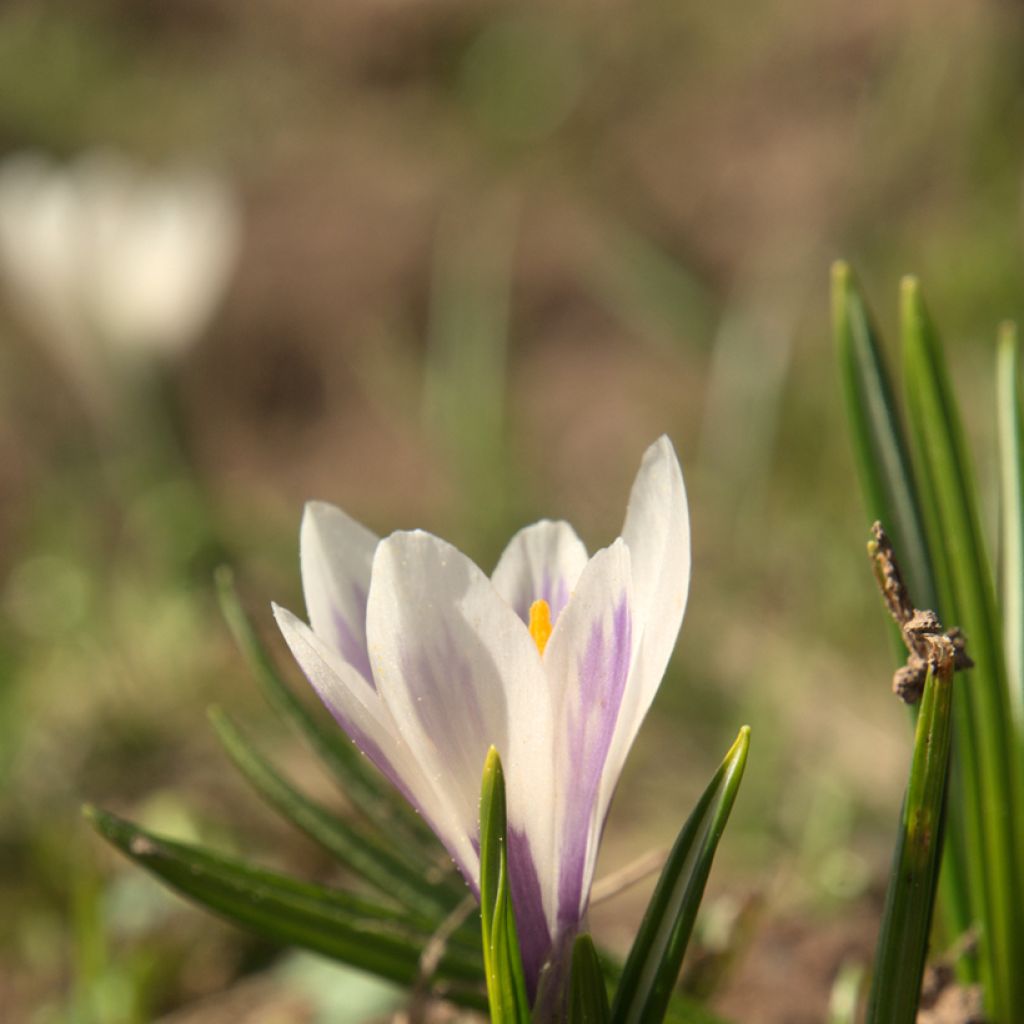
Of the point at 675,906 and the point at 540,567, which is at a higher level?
the point at 540,567

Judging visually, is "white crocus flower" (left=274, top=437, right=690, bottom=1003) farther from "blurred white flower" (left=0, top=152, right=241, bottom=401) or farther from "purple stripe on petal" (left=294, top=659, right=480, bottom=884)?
"blurred white flower" (left=0, top=152, right=241, bottom=401)

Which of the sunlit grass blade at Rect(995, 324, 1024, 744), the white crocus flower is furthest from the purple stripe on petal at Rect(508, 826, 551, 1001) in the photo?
the sunlit grass blade at Rect(995, 324, 1024, 744)

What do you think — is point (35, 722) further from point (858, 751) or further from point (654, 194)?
point (654, 194)

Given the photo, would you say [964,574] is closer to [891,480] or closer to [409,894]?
[891,480]

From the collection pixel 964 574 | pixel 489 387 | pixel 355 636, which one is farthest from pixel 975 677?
pixel 489 387

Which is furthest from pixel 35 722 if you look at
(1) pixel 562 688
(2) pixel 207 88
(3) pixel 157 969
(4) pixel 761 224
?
(2) pixel 207 88
